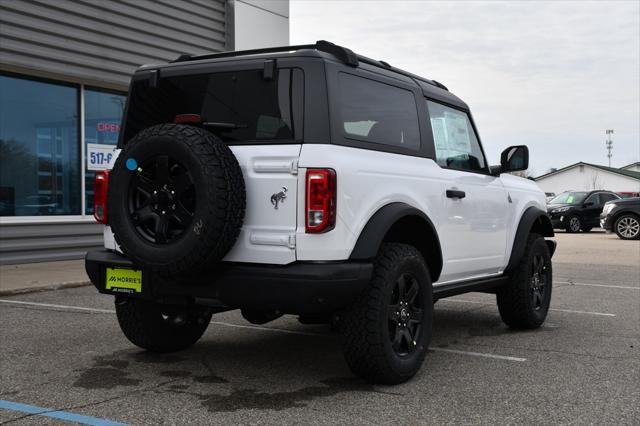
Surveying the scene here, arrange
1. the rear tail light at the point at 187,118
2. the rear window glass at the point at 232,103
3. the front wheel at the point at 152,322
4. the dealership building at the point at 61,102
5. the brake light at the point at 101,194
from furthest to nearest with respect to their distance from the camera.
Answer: the dealership building at the point at 61,102, the front wheel at the point at 152,322, the brake light at the point at 101,194, the rear tail light at the point at 187,118, the rear window glass at the point at 232,103

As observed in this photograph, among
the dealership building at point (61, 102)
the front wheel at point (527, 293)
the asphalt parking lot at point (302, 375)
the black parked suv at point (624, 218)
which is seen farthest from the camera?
the black parked suv at point (624, 218)

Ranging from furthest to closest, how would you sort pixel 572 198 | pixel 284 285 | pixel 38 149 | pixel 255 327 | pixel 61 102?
1. pixel 572 198
2. pixel 61 102
3. pixel 38 149
4. pixel 255 327
5. pixel 284 285

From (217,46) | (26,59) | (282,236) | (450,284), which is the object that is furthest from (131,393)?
(217,46)

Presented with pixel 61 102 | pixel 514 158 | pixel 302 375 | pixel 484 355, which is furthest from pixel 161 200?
pixel 61 102

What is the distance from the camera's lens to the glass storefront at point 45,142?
1110 cm

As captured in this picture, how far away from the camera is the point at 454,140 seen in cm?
575

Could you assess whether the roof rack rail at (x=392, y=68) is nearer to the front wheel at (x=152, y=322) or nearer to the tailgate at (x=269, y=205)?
the tailgate at (x=269, y=205)

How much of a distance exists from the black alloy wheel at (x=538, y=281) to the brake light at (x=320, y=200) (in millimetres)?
3163

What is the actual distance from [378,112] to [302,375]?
1.82 m

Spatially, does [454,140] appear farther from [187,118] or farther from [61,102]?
[61,102]

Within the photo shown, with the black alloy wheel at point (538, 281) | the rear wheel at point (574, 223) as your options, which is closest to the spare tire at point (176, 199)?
the black alloy wheel at point (538, 281)

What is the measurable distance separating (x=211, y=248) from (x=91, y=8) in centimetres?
934

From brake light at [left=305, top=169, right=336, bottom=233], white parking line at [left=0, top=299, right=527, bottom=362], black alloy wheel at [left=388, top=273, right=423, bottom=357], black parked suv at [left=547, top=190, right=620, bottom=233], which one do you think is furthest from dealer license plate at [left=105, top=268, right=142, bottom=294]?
black parked suv at [left=547, top=190, right=620, bottom=233]

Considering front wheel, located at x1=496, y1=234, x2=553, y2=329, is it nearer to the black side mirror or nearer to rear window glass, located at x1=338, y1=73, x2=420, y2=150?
the black side mirror
